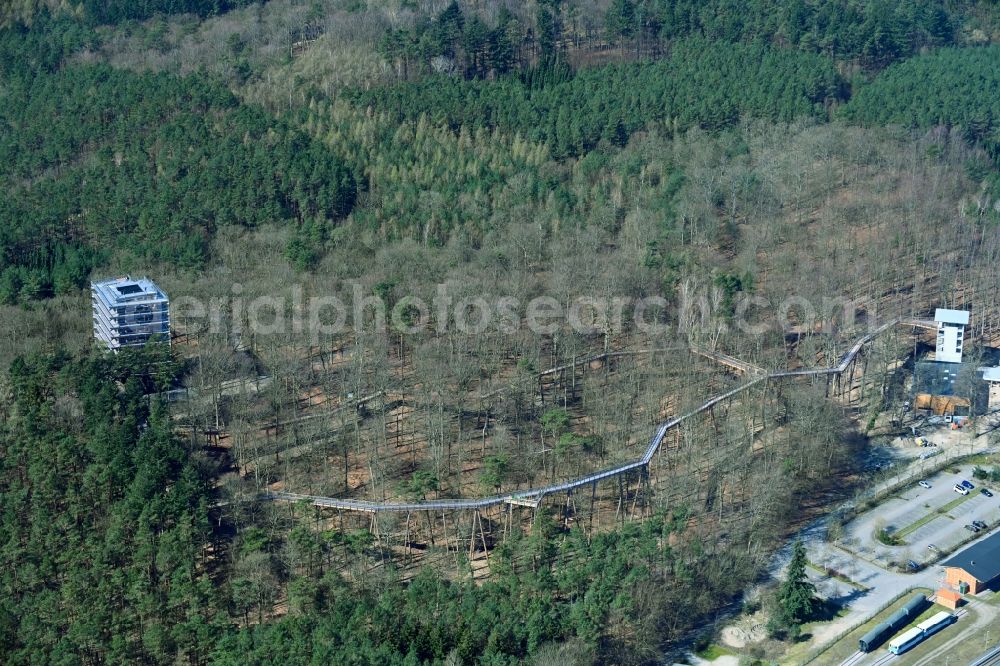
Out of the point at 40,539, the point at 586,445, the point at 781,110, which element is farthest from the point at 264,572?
the point at 781,110

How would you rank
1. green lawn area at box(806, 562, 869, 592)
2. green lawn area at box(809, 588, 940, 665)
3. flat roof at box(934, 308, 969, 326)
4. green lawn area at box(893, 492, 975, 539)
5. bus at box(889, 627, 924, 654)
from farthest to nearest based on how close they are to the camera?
flat roof at box(934, 308, 969, 326) → green lawn area at box(893, 492, 975, 539) → green lawn area at box(806, 562, 869, 592) → bus at box(889, 627, 924, 654) → green lawn area at box(809, 588, 940, 665)

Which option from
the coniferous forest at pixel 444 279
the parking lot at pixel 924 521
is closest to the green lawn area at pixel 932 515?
the parking lot at pixel 924 521

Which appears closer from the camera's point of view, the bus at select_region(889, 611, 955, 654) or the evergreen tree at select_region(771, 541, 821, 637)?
the bus at select_region(889, 611, 955, 654)

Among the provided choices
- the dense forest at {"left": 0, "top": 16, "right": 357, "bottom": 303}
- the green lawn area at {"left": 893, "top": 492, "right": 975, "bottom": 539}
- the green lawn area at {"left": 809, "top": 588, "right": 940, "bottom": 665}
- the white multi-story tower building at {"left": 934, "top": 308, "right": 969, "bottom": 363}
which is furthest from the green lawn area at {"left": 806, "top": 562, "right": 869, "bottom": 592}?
the dense forest at {"left": 0, "top": 16, "right": 357, "bottom": 303}

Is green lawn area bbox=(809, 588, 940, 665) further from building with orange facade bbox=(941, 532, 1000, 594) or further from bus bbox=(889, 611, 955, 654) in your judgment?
building with orange facade bbox=(941, 532, 1000, 594)

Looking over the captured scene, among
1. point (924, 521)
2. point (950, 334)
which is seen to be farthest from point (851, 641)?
point (950, 334)

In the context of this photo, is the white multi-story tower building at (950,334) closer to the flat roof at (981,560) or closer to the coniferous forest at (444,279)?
the coniferous forest at (444,279)
